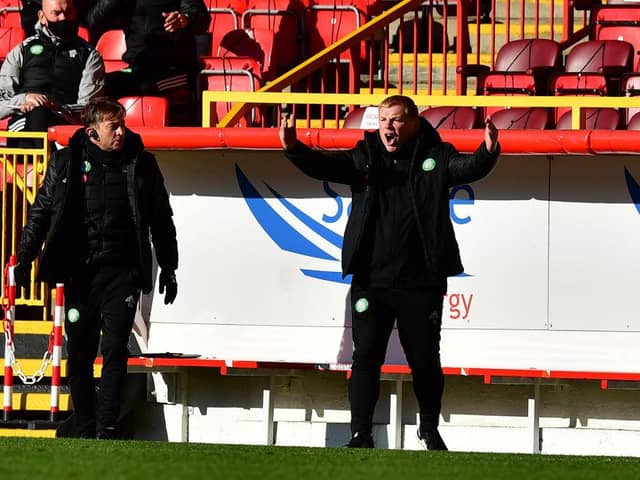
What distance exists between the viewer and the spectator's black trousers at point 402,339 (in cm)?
943

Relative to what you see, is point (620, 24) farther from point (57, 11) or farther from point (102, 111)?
point (102, 111)

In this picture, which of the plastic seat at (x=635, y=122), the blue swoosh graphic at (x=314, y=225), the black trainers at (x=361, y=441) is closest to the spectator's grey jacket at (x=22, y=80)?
the blue swoosh graphic at (x=314, y=225)

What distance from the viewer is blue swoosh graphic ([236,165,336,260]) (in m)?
12.1

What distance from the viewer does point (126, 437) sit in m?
11.9

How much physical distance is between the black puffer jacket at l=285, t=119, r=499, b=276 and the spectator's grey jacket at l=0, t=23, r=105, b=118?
417 centimetres

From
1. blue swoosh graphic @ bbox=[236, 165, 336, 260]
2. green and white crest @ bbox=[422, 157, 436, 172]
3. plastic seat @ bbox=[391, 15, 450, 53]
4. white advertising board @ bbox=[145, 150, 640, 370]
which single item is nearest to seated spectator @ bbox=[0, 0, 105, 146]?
white advertising board @ bbox=[145, 150, 640, 370]

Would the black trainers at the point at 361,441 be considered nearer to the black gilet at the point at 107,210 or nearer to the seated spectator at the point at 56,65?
the black gilet at the point at 107,210

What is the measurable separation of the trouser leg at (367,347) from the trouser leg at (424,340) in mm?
110

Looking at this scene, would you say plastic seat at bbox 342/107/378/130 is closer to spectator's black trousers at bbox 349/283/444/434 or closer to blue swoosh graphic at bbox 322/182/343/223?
blue swoosh graphic at bbox 322/182/343/223

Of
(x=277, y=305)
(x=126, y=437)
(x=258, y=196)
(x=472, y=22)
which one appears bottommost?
(x=126, y=437)

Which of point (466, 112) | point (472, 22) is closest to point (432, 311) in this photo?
point (466, 112)

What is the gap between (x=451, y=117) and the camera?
1318cm

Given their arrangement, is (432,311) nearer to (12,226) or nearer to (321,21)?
(12,226)

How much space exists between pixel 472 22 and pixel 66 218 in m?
7.07
